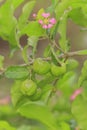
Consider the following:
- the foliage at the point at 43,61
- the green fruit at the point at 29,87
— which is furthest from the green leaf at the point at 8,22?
the green fruit at the point at 29,87

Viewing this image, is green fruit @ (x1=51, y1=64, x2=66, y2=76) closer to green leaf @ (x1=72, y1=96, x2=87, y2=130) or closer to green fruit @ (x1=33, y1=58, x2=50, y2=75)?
green fruit @ (x1=33, y1=58, x2=50, y2=75)

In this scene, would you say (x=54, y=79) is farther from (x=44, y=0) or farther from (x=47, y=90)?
(x=44, y=0)

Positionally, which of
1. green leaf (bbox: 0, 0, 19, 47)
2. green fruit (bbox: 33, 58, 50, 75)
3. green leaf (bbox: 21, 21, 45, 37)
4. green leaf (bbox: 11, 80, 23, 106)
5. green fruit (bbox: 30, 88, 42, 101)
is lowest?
green fruit (bbox: 30, 88, 42, 101)

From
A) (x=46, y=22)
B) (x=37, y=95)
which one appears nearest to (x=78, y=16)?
(x=46, y=22)

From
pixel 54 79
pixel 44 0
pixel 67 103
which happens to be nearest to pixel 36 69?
pixel 54 79

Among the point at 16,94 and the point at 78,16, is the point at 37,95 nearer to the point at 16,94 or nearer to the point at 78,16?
the point at 16,94

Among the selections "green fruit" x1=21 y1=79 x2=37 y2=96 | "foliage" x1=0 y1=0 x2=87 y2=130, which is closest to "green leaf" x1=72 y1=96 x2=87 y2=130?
"foliage" x1=0 y1=0 x2=87 y2=130

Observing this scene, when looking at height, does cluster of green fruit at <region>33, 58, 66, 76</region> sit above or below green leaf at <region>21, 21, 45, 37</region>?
below
